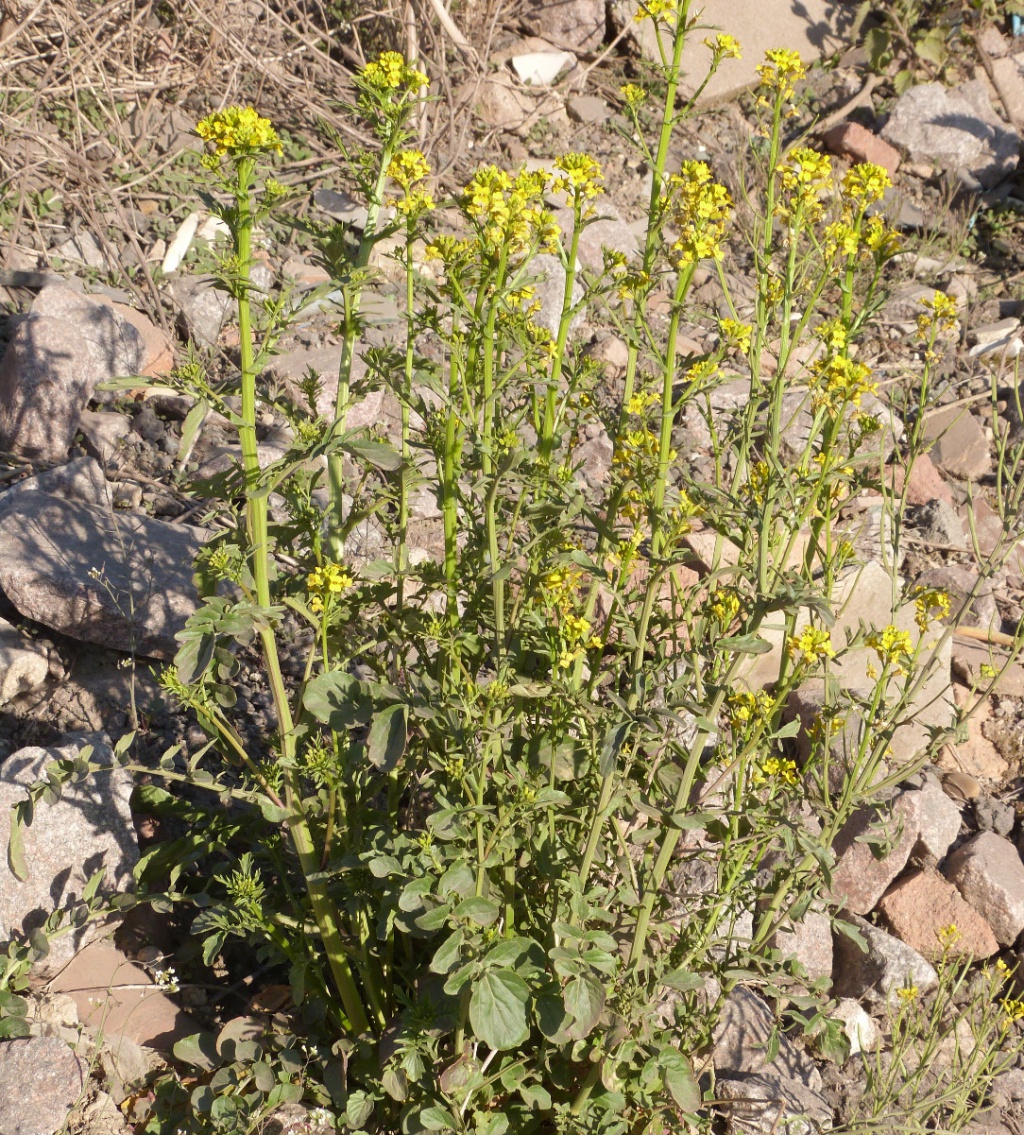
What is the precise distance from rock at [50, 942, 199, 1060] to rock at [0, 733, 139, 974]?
2.0 inches

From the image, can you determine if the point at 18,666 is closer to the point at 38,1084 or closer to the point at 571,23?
the point at 38,1084

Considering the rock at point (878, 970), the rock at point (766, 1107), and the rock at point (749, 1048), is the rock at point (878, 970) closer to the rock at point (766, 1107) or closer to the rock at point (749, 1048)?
the rock at point (749, 1048)

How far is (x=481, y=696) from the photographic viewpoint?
2.09 m

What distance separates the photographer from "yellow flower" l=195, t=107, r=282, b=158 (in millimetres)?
1740

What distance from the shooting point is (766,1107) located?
8.57 feet

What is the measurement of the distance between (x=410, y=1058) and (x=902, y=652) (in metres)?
1.31

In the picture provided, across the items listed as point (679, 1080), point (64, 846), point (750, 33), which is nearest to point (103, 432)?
point (64, 846)

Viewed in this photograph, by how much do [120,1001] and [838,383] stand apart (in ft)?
7.43

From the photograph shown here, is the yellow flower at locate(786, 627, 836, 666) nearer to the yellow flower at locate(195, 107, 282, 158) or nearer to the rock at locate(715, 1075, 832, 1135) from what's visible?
the rock at locate(715, 1075, 832, 1135)

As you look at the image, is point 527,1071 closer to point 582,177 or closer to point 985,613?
point 582,177

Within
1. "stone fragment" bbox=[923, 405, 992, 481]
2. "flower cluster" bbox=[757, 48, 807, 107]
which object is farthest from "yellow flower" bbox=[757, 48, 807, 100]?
"stone fragment" bbox=[923, 405, 992, 481]

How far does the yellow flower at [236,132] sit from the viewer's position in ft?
5.71

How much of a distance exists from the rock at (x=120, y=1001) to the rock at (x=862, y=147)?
21.3ft

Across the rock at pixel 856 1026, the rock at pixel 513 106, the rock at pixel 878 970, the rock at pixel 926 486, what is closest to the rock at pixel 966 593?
the rock at pixel 926 486
